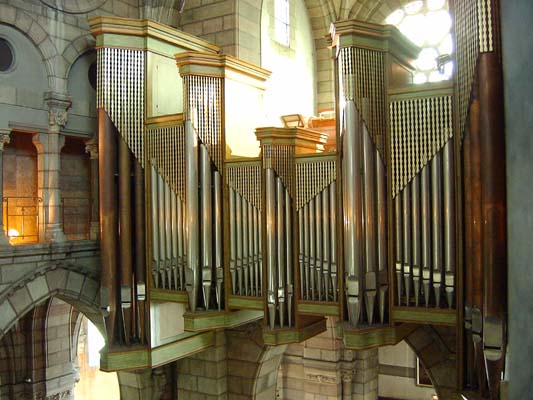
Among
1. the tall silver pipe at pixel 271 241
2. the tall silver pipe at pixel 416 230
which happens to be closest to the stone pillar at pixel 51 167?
the tall silver pipe at pixel 271 241

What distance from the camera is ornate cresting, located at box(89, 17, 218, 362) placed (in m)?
9.15

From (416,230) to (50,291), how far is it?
236 inches

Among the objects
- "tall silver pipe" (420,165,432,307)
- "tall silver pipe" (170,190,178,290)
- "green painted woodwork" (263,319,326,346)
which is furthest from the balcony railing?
"tall silver pipe" (420,165,432,307)

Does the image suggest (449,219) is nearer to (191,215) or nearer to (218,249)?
(218,249)

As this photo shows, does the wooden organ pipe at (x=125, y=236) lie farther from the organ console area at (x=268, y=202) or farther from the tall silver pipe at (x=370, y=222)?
the tall silver pipe at (x=370, y=222)

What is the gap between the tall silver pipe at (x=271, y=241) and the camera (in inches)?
331

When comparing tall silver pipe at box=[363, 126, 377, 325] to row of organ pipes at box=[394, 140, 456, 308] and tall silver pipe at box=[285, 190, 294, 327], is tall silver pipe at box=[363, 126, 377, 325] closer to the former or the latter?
row of organ pipes at box=[394, 140, 456, 308]

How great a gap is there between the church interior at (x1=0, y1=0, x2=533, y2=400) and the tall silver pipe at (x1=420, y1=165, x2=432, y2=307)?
0.8 inches

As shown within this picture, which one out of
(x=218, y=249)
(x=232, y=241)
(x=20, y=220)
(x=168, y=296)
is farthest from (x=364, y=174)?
(x=20, y=220)

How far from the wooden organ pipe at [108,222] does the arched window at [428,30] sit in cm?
846

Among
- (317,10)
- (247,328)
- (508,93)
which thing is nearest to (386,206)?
(508,93)

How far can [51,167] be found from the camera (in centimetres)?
970

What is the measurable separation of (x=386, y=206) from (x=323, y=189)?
3.17 feet

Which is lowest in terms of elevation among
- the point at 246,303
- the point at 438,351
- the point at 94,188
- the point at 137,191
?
the point at 438,351
